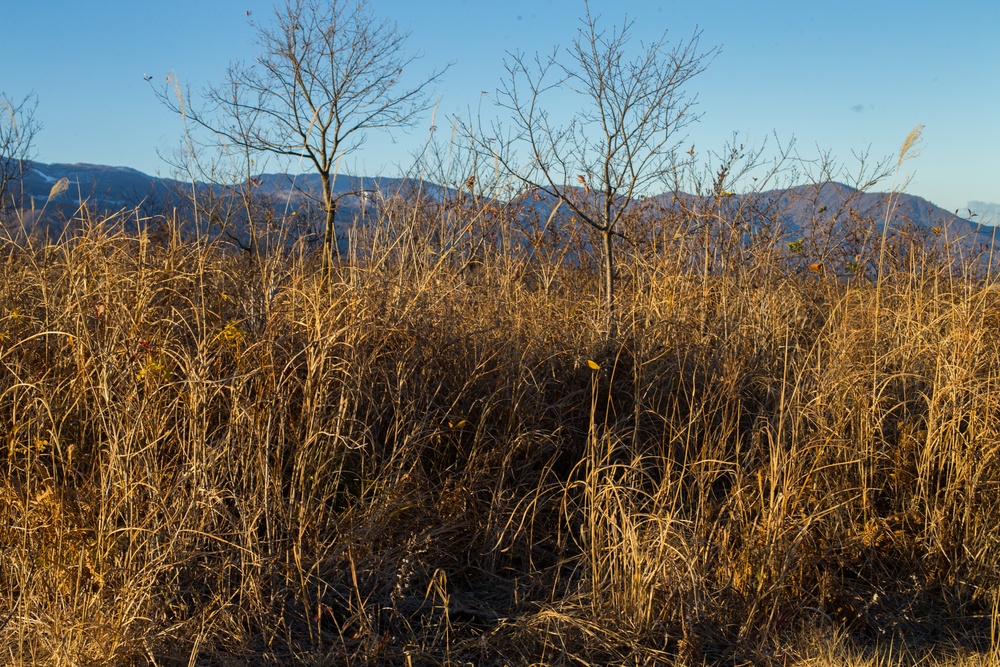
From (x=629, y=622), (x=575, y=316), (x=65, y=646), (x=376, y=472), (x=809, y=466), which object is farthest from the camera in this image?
(x=575, y=316)

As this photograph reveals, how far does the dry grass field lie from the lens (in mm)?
2314

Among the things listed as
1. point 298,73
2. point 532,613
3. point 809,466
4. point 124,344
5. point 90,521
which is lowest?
point 532,613

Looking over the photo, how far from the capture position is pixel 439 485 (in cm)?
297

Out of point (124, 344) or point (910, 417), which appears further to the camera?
point (910, 417)

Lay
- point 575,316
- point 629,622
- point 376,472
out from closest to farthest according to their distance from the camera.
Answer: point 629,622, point 376,472, point 575,316

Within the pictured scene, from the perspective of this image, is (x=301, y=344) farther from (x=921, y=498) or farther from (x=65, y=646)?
(x=921, y=498)

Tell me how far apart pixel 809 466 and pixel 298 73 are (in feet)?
28.5

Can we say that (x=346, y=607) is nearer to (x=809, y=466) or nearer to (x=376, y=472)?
(x=376, y=472)

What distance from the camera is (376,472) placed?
2898mm

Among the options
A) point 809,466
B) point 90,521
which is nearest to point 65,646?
point 90,521

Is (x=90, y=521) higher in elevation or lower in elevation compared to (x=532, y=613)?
higher

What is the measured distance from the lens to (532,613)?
99.3 inches

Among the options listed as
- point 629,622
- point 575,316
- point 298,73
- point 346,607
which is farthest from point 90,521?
point 298,73

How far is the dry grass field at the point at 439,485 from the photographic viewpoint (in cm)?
231
